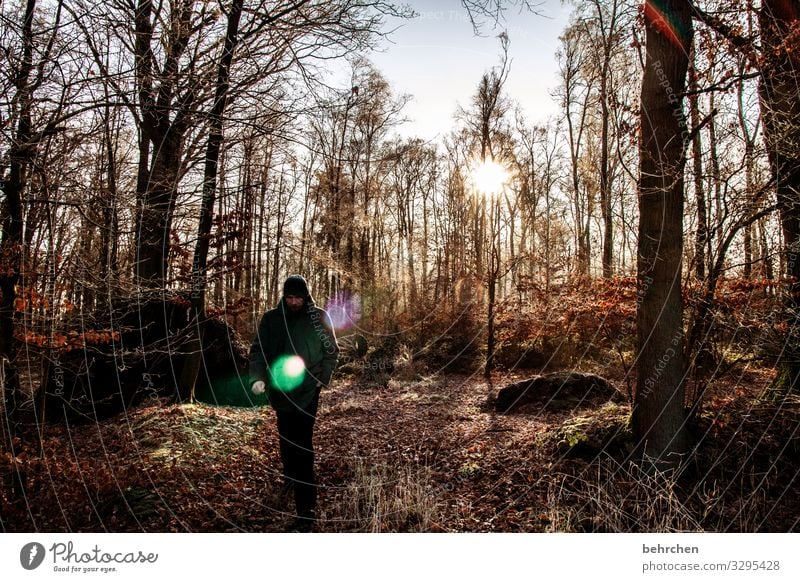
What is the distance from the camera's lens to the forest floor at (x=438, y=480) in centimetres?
333

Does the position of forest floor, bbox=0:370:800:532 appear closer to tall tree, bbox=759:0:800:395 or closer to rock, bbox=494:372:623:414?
tall tree, bbox=759:0:800:395

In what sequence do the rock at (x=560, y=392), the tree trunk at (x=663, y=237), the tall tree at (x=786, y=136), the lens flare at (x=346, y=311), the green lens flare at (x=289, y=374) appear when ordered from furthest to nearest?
the lens flare at (x=346, y=311) → the rock at (x=560, y=392) → the tree trunk at (x=663, y=237) → the tall tree at (x=786, y=136) → the green lens flare at (x=289, y=374)

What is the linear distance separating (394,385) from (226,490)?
6613 millimetres

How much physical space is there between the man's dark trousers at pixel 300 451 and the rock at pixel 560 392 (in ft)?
13.1

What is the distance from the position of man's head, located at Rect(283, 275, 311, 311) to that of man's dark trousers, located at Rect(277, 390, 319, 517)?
2.54 ft

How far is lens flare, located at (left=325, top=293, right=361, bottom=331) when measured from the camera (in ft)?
44.5

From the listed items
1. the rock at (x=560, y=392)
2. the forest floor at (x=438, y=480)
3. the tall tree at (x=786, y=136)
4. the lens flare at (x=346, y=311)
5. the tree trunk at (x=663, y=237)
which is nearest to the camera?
the forest floor at (x=438, y=480)

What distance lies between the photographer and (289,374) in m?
3.45

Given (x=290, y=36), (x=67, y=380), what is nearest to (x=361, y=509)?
(x=290, y=36)

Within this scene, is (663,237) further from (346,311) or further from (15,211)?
(346,311)
